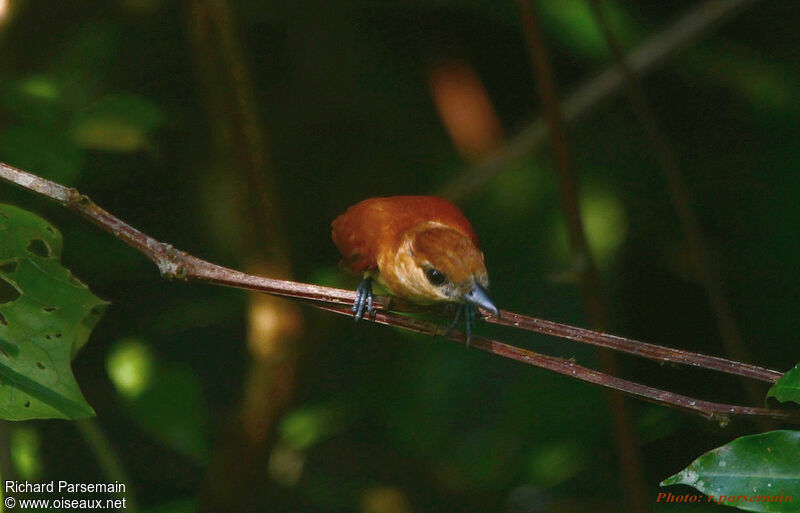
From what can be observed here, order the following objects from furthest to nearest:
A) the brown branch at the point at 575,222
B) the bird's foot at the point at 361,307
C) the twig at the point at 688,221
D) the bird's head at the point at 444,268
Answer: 1. the twig at the point at 688,221
2. the brown branch at the point at 575,222
3. the bird's head at the point at 444,268
4. the bird's foot at the point at 361,307

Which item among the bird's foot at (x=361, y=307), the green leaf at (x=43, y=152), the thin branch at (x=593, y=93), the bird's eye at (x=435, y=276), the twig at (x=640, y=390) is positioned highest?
the thin branch at (x=593, y=93)

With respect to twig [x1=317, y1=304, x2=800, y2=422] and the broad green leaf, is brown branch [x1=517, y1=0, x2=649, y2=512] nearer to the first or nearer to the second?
twig [x1=317, y1=304, x2=800, y2=422]

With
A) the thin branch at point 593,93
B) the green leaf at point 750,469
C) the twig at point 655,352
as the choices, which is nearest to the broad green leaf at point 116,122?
the thin branch at point 593,93

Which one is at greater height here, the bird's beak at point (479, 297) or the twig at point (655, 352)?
the bird's beak at point (479, 297)

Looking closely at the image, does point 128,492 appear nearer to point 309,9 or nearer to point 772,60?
point 309,9

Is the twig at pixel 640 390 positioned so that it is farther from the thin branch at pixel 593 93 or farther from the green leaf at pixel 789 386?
Result: the thin branch at pixel 593 93

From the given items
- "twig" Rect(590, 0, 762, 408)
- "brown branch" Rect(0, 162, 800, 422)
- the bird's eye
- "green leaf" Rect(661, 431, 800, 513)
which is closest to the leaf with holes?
"brown branch" Rect(0, 162, 800, 422)
